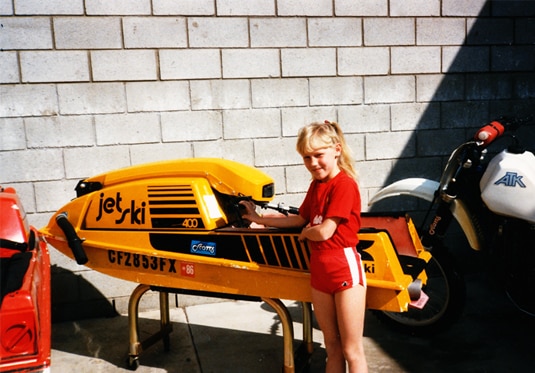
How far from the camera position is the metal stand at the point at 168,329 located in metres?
2.90

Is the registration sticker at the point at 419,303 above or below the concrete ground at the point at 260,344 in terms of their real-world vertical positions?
above

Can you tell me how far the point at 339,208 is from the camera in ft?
8.24

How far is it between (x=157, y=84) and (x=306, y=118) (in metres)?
1.22

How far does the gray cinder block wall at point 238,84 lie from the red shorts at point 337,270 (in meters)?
1.94

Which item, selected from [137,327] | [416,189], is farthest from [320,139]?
[137,327]

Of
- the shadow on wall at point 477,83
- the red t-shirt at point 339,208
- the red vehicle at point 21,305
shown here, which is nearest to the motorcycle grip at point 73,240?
the red vehicle at point 21,305

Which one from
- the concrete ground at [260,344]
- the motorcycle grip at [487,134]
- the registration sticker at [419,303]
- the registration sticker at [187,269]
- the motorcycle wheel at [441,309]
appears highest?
the motorcycle grip at [487,134]

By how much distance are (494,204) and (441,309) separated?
2.61 feet

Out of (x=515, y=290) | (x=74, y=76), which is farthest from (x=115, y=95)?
(x=515, y=290)

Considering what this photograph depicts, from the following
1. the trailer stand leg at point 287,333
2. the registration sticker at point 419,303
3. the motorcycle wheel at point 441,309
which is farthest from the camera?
the motorcycle wheel at point 441,309

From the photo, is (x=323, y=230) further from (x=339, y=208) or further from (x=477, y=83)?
(x=477, y=83)

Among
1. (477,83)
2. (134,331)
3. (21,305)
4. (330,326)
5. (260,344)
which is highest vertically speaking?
(477,83)

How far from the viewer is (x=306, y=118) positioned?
4.46 meters

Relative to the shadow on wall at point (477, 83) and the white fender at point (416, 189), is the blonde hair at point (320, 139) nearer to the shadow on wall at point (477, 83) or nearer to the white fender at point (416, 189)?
the white fender at point (416, 189)
